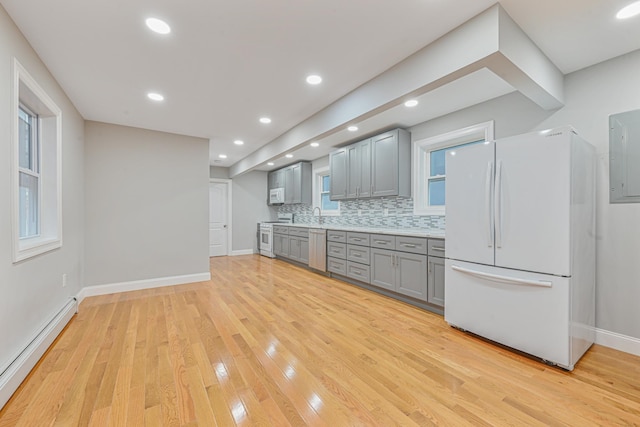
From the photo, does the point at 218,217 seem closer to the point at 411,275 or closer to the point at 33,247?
the point at 33,247

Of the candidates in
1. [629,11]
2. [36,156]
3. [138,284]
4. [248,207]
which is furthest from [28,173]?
[248,207]

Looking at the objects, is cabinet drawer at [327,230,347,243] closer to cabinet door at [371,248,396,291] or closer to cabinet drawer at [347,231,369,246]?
cabinet drawer at [347,231,369,246]

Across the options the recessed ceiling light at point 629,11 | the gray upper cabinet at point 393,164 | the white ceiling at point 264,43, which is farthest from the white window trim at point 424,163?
the recessed ceiling light at point 629,11

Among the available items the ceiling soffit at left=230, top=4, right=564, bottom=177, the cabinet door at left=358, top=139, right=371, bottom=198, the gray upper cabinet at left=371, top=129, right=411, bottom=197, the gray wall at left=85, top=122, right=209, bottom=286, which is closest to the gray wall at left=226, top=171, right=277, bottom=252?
the gray wall at left=85, top=122, right=209, bottom=286

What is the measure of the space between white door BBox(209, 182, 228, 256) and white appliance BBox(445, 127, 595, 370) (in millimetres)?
6077

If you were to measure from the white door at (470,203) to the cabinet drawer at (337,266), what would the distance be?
6.71 ft

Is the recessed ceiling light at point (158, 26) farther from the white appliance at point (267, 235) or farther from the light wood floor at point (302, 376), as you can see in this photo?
the white appliance at point (267, 235)

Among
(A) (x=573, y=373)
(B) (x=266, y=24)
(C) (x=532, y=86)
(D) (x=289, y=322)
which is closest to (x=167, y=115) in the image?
(B) (x=266, y=24)

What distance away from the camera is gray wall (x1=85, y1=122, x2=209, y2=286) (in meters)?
3.97

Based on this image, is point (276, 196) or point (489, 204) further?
point (276, 196)

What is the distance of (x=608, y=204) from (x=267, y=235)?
242 inches

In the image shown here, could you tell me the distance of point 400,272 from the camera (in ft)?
11.7

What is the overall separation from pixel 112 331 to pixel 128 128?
295 cm

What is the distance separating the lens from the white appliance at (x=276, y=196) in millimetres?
7133
